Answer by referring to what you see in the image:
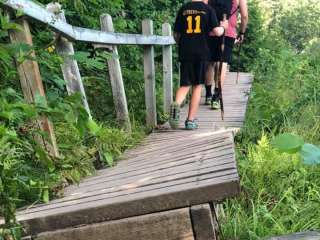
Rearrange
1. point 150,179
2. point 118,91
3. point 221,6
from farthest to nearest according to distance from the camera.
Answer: point 221,6
point 118,91
point 150,179

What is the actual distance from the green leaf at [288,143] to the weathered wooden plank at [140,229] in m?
0.91

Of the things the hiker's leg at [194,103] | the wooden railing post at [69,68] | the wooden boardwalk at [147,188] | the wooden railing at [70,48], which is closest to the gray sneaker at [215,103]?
the wooden railing at [70,48]

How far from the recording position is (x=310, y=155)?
61.3 inches

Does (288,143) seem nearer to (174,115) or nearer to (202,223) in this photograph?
Answer: (202,223)

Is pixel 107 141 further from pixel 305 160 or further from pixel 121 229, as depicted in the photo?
pixel 305 160

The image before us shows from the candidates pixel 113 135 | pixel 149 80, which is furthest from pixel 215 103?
pixel 113 135

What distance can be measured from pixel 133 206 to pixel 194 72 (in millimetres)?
3661

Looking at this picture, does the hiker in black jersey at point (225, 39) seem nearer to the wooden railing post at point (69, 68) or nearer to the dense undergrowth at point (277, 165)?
the dense undergrowth at point (277, 165)

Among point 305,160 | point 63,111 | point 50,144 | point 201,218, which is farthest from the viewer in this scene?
point 50,144

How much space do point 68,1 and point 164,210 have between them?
3140mm

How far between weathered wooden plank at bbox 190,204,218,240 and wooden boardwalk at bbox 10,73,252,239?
5cm

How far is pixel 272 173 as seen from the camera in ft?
14.3

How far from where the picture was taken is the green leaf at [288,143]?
1.54m

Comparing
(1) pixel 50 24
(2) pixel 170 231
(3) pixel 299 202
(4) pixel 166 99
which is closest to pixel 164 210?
(2) pixel 170 231
